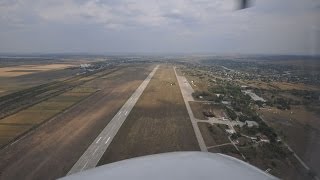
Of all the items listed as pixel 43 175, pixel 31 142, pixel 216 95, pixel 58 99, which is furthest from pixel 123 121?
pixel 216 95

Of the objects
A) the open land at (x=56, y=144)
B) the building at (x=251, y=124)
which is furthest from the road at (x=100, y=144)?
the building at (x=251, y=124)

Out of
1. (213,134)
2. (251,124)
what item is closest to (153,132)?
(213,134)

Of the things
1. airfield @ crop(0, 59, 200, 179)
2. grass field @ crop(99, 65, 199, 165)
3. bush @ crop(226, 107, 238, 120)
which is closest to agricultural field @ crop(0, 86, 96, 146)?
airfield @ crop(0, 59, 200, 179)

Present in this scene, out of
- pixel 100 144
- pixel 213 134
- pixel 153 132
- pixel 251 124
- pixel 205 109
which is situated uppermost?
pixel 100 144

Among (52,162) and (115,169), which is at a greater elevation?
(115,169)

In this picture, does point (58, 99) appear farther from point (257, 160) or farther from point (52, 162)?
point (257, 160)

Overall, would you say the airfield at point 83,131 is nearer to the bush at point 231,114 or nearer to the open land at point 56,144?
the open land at point 56,144

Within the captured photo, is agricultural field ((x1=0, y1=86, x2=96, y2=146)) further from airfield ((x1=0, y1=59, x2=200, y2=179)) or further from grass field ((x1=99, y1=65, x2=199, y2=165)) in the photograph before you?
grass field ((x1=99, y1=65, x2=199, y2=165))

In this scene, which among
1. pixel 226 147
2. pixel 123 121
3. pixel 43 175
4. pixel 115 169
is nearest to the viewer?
pixel 115 169

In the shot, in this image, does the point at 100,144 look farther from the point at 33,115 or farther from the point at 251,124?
the point at 251,124
